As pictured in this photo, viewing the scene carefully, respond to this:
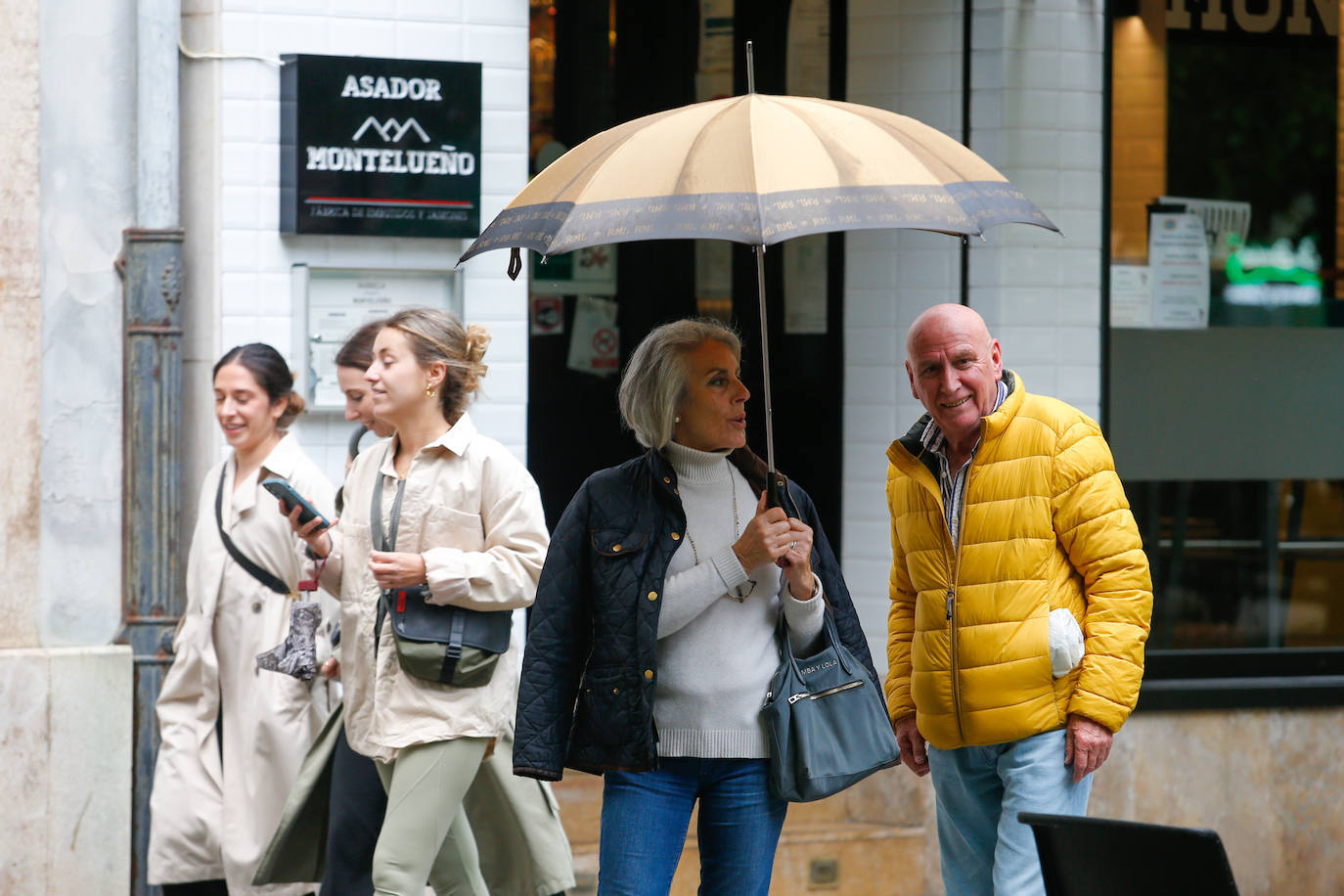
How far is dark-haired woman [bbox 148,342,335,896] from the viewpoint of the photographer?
543 cm

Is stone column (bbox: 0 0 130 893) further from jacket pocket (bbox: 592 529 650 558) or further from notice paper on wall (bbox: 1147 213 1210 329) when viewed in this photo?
notice paper on wall (bbox: 1147 213 1210 329)

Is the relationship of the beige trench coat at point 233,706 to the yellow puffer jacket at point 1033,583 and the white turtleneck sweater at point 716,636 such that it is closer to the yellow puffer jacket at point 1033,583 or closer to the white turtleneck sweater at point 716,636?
the white turtleneck sweater at point 716,636

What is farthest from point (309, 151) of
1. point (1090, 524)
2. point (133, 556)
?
point (1090, 524)

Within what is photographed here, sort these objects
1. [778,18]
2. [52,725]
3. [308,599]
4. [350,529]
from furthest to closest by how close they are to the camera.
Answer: [778,18] → [52,725] → [308,599] → [350,529]

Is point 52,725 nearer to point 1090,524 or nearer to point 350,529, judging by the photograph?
point 350,529

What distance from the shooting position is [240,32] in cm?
601

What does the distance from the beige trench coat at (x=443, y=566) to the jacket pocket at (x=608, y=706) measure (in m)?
0.65

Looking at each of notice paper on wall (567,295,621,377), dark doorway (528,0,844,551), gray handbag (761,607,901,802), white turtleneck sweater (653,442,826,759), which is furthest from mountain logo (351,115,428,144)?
gray handbag (761,607,901,802)

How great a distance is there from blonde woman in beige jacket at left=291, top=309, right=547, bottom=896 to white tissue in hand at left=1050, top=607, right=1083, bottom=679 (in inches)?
55.6

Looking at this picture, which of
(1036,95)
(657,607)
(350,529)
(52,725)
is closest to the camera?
(657,607)

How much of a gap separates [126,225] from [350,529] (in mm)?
2083

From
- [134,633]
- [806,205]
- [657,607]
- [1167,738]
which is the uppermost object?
[806,205]

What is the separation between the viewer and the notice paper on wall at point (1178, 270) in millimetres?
6945

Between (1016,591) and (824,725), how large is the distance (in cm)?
57
